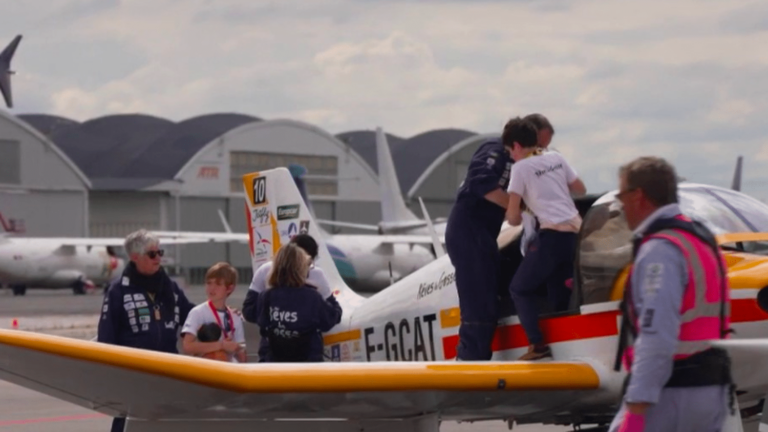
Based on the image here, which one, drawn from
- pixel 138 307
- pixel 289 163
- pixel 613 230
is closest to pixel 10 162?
pixel 289 163

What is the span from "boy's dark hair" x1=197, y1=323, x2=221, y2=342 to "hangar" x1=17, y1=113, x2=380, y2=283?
63437 millimetres

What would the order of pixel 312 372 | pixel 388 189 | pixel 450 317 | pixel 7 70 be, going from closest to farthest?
pixel 312 372 → pixel 450 317 → pixel 7 70 → pixel 388 189

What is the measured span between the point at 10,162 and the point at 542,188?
62.8 meters

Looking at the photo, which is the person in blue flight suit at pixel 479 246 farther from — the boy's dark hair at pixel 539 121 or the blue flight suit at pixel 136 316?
the blue flight suit at pixel 136 316

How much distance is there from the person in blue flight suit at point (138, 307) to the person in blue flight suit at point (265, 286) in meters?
0.88

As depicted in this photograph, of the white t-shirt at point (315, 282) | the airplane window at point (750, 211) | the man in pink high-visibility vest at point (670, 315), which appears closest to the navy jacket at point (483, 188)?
the airplane window at point (750, 211)

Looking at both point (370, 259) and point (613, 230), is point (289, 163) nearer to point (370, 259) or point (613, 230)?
point (370, 259)

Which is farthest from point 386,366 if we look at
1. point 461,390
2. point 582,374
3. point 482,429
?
point 482,429

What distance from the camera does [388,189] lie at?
2274 inches

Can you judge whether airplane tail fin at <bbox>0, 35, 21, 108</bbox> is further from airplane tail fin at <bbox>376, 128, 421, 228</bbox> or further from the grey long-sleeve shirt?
the grey long-sleeve shirt

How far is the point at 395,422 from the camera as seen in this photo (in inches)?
254

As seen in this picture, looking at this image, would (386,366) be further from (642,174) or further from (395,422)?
(642,174)

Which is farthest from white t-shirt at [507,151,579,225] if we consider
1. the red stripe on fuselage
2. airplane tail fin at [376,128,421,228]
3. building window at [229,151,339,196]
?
building window at [229,151,339,196]

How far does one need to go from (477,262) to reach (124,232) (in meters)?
70.5
